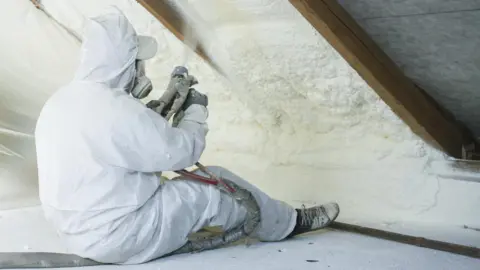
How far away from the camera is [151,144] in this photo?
198 cm

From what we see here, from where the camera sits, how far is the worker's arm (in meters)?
1.97

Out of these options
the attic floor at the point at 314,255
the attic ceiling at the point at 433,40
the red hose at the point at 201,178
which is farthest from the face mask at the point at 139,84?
the attic ceiling at the point at 433,40

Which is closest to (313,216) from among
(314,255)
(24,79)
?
(314,255)

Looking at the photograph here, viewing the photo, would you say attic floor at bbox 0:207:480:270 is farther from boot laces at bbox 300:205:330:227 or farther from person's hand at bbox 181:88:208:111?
person's hand at bbox 181:88:208:111

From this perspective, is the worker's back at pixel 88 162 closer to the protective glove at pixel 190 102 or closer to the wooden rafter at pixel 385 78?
the protective glove at pixel 190 102

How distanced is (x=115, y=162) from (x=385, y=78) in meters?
1.01

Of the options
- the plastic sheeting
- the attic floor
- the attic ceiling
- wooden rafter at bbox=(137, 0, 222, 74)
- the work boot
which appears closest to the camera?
the attic ceiling

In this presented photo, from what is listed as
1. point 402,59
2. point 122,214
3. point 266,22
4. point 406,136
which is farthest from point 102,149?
point 406,136

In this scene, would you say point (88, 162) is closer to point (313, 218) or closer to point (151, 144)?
point (151, 144)

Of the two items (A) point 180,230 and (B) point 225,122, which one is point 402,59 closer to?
(A) point 180,230

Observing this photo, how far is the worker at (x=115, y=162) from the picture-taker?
197cm

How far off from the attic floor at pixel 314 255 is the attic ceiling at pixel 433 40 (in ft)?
2.06

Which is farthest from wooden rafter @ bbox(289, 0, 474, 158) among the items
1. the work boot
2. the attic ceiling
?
the work boot

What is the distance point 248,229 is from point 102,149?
0.64 m
